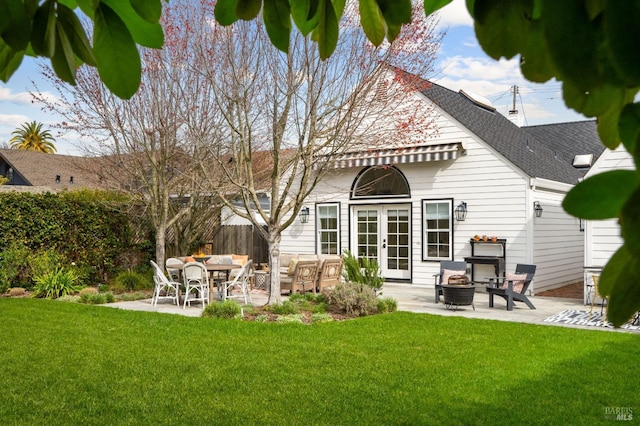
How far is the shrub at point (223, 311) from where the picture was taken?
1000 centimetres

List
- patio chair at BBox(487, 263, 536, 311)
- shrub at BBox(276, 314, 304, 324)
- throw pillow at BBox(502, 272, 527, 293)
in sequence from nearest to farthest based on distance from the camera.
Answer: shrub at BBox(276, 314, 304, 324) < patio chair at BBox(487, 263, 536, 311) < throw pillow at BBox(502, 272, 527, 293)

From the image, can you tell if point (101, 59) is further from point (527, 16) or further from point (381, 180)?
point (381, 180)

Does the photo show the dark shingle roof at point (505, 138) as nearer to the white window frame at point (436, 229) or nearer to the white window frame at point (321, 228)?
the white window frame at point (436, 229)

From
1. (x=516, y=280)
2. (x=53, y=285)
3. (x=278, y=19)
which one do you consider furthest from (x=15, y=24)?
(x=53, y=285)

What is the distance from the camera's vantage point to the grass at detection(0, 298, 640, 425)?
16.1 ft

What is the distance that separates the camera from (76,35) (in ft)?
3.20

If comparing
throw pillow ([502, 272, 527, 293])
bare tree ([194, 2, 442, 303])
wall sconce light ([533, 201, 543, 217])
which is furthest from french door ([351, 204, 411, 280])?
bare tree ([194, 2, 442, 303])

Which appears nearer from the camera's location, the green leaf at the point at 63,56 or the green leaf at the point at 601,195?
the green leaf at the point at 601,195

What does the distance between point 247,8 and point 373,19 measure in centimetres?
28

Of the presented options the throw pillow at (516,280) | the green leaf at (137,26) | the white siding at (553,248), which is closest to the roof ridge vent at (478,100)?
the white siding at (553,248)

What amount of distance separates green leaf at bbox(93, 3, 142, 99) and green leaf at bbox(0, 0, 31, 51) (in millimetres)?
101

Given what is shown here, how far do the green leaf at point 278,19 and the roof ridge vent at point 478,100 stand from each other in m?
18.5

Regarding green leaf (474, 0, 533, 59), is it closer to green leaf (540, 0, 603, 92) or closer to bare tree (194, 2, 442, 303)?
green leaf (540, 0, 603, 92)

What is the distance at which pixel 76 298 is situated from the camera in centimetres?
1222
